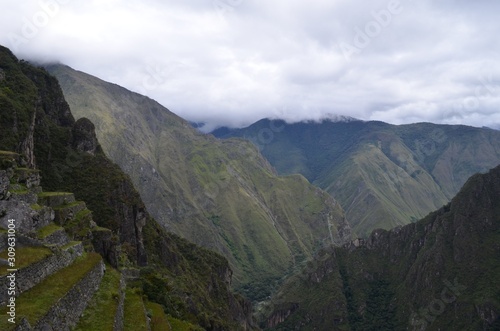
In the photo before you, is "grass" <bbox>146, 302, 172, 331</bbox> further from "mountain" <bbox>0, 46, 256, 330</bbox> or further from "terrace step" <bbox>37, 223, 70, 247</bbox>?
"terrace step" <bbox>37, 223, 70, 247</bbox>

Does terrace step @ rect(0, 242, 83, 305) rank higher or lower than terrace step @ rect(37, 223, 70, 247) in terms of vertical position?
lower

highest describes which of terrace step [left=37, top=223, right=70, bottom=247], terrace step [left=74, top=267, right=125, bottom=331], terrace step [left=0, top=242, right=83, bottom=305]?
terrace step [left=37, top=223, right=70, bottom=247]

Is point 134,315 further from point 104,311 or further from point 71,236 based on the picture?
point 71,236

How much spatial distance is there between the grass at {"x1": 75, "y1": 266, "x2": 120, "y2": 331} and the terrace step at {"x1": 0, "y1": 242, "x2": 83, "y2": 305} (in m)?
4.75

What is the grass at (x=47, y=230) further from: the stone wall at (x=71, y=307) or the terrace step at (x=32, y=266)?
the stone wall at (x=71, y=307)

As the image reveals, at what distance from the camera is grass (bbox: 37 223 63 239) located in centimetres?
4432

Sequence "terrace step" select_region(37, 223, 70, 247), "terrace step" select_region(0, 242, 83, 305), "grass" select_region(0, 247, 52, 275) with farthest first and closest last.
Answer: "terrace step" select_region(37, 223, 70, 247) < "grass" select_region(0, 247, 52, 275) < "terrace step" select_region(0, 242, 83, 305)

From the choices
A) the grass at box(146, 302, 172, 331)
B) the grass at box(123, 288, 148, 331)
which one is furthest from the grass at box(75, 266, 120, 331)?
the grass at box(146, 302, 172, 331)

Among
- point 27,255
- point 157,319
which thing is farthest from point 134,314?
point 27,255

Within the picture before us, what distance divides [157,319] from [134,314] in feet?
20.2

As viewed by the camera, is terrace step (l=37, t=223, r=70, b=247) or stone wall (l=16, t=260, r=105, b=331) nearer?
stone wall (l=16, t=260, r=105, b=331)

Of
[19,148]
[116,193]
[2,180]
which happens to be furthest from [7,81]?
[2,180]

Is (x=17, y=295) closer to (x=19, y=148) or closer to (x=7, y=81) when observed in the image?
(x=19, y=148)

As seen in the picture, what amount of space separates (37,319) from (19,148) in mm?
66121
